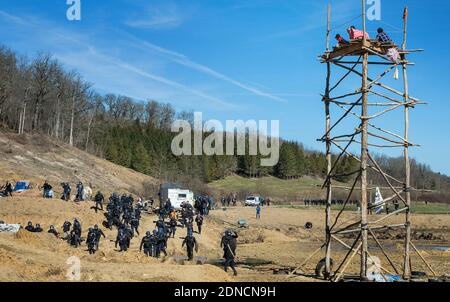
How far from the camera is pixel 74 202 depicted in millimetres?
36969

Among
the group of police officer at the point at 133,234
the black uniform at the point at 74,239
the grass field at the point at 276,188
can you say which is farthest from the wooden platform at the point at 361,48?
the grass field at the point at 276,188

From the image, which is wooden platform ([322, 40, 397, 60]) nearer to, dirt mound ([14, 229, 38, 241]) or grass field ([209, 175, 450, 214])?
dirt mound ([14, 229, 38, 241])

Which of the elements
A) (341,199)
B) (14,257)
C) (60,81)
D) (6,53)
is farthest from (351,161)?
(14,257)

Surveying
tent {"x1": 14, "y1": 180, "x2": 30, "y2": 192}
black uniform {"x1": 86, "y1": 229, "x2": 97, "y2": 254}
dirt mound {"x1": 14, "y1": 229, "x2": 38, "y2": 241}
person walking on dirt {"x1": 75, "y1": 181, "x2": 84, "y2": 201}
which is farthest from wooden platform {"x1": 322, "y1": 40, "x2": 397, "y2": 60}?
tent {"x1": 14, "y1": 180, "x2": 30, "y2": 192}

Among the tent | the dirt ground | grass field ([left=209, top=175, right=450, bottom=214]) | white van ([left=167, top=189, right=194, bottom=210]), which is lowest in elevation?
the dirt ground

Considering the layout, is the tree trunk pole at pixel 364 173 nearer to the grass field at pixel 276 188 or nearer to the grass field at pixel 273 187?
the grass field at pixel 276 188

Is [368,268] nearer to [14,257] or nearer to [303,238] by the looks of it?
[14,257]

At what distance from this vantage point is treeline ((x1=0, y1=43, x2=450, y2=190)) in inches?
2810

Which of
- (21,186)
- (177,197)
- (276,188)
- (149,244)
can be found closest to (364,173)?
(149,244)

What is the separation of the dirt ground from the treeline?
13.2 metres

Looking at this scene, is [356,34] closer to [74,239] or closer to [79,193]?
[74,239]

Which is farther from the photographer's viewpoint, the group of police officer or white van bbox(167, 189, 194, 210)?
white van bbox(167, 189, 194, 210)

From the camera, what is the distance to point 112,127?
111375mm

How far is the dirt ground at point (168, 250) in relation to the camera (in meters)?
17.6
